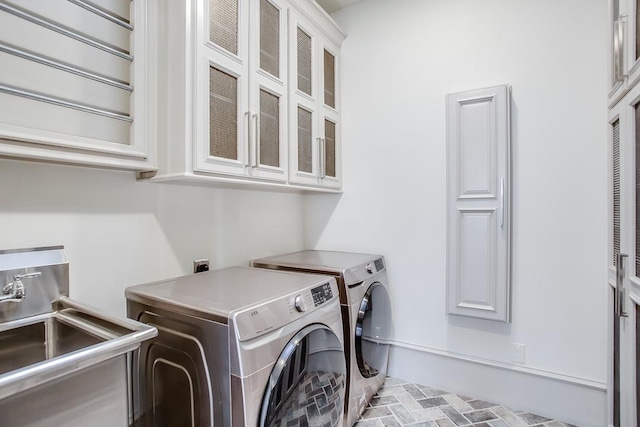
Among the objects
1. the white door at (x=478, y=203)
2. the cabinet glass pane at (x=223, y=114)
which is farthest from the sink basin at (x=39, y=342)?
the white door at (x=478, y=203)

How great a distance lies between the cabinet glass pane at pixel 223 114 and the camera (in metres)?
1.48

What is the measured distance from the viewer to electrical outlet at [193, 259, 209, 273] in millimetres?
Result: 1817

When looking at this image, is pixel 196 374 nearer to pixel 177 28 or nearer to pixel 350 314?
pixel 350 314

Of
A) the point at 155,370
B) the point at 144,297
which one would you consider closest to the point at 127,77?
the point at 144,297

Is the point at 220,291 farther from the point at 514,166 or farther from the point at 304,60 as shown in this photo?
the point at 514,166

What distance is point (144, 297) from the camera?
1.32 meters

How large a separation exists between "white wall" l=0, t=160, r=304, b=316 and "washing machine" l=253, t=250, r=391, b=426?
1.25 ft

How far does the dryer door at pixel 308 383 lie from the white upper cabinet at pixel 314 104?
0.99 m

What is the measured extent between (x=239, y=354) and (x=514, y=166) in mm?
1891

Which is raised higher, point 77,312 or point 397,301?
point 77,312

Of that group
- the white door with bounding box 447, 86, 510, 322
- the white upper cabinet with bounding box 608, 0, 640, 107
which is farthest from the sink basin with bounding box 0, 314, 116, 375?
the white upper cabinet with bounding box 608, 0, 640, 107

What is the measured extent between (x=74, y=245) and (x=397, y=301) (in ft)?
6.42

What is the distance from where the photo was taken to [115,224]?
1470 millimetres

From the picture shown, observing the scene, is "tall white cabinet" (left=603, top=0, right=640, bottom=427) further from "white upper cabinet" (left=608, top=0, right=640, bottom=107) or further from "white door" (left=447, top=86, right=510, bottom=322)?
"white door" (left=447, top=86, right=510, bottom=322)
